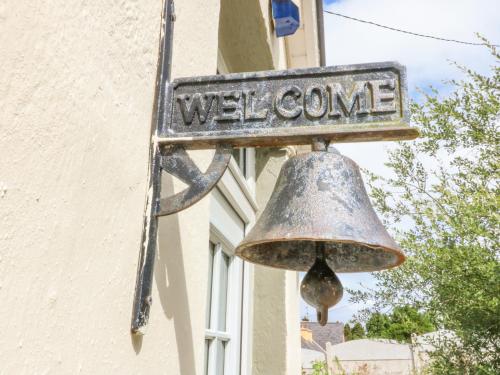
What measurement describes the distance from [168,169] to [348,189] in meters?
0.38

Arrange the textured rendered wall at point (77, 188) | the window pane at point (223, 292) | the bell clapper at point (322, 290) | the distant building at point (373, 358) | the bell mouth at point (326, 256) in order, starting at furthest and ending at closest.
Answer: the distant building at point (373, 358), the window pane at point (223, 292), the bell mouth at point (326, 256), the bell clapper at point (322, 290), the textured rendered wall at point (77, 188)

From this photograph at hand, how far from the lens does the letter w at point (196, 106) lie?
3.11 ft

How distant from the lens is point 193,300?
3.74 ft

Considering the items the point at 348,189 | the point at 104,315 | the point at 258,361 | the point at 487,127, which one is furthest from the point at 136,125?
the point at 487,127

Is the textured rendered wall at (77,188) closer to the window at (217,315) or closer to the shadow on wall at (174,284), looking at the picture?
the shadow on wall at (174,284)

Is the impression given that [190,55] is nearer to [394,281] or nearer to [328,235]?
[328,235]

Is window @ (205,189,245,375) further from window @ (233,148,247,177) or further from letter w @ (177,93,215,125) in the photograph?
letter w @ (177,93,215,125)

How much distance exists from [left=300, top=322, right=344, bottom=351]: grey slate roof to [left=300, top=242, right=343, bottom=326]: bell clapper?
23486 mm

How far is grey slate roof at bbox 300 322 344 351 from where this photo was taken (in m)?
23.9

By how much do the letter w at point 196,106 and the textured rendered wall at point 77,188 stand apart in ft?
0.23

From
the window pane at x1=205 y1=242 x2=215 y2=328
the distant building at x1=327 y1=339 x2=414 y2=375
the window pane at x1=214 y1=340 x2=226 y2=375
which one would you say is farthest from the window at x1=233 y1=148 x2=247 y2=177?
the distant building at x1=327 y1=339 x2=414 y2=375

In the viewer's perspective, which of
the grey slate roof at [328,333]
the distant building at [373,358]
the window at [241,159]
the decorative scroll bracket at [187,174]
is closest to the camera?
the decorative scroll bracket at [187,174]

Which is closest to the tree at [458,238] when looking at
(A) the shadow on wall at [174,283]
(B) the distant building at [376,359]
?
(B) the distant building at [376,359]

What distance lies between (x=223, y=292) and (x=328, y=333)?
24.5 metres
